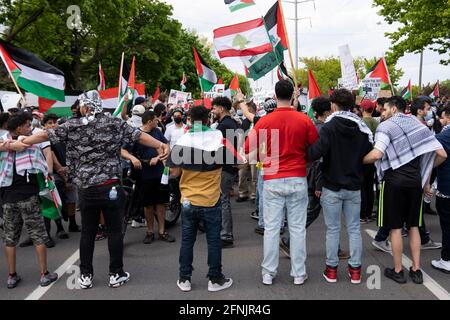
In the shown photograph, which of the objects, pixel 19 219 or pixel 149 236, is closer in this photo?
pixel 19 219

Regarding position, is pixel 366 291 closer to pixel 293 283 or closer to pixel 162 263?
pixel 293 283

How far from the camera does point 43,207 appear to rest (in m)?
5.15

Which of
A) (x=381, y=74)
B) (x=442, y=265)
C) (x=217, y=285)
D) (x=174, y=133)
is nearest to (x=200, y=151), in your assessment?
(x=217, y=285)

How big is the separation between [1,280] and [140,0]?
34191mm

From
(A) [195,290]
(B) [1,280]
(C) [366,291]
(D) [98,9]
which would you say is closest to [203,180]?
(A) [195,290]

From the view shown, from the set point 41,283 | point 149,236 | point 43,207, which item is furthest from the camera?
point 149,236

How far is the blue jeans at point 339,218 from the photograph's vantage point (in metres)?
4.42

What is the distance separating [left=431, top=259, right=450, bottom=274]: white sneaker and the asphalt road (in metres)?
0.07

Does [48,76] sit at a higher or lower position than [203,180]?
higher

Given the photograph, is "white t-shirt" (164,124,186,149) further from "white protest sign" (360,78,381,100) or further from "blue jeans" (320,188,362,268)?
"white protest sign" (360,78,381,100)

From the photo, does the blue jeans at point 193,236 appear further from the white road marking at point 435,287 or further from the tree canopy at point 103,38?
the tree canopy at point 103,38

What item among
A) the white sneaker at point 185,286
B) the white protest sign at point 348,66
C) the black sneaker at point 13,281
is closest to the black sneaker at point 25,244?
the black sneaker at point 13,281

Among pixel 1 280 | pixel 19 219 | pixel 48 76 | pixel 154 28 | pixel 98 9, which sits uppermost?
pixel 154 28

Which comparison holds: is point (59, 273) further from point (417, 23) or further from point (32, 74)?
point (417, 23)
